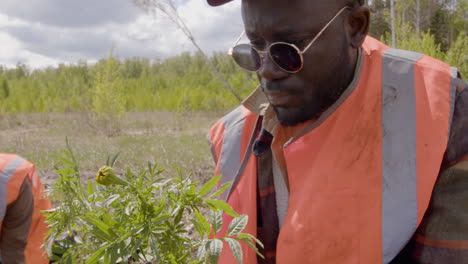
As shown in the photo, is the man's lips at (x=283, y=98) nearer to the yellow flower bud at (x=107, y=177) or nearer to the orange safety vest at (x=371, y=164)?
the orange safety vest at (x=371, y=164)

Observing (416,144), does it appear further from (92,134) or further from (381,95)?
(92,134)

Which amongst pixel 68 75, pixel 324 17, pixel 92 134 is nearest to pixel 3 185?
pixel 324 17

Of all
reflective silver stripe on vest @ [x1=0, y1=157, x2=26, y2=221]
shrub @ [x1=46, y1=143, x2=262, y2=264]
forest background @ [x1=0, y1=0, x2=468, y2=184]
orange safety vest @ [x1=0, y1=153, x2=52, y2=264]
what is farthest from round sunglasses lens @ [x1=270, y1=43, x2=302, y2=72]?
forest background @ [x1=0, y1=0, x2=468, y2=184]

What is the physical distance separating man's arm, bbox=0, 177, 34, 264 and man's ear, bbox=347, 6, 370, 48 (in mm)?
2418

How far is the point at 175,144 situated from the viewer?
1049cm

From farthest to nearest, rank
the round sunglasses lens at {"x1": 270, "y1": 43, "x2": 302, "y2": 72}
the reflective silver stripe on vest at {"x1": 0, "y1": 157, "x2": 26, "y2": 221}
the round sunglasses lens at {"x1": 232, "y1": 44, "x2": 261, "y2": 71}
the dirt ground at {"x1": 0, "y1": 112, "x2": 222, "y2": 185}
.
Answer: the dirt ground at {"x1": 0, "y1": 112, "x2": 222, "y2": 185} < the reflective silver stripe on vest at {"x1": 0, "y1": 157, "x2": 26, "y2": 221} < the round sunglasses lens at {"x1": 232, "y1": 44, "x2": 261, "y2": 71} < the round sunglasses lens at {"x1": 270, "y1": 43, "x2": 302, "y2": 72}

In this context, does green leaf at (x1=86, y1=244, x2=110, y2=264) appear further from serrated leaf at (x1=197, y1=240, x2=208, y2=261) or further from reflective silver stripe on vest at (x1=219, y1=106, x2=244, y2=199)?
reflective silver stripe on vest at (x1=219, y1=106, x2=244, y2=199)

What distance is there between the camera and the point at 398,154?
119 cm

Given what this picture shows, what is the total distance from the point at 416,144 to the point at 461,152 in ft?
0.35

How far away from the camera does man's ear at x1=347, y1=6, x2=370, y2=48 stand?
1.36 metres

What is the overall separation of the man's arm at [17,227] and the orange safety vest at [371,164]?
205cm

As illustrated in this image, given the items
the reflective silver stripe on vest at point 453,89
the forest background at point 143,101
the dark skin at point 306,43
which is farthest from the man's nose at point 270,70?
the forest background at point 143,101

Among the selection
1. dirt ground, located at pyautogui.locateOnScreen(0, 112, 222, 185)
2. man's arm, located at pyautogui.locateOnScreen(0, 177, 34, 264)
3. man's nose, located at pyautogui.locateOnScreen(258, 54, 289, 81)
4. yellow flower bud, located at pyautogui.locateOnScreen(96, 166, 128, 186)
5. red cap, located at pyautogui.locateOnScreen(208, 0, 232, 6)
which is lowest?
dirt ground, located at pyautogui.locateOnScreen(0, 112, 222, 185)

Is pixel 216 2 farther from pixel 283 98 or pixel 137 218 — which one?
pixel 137 218
